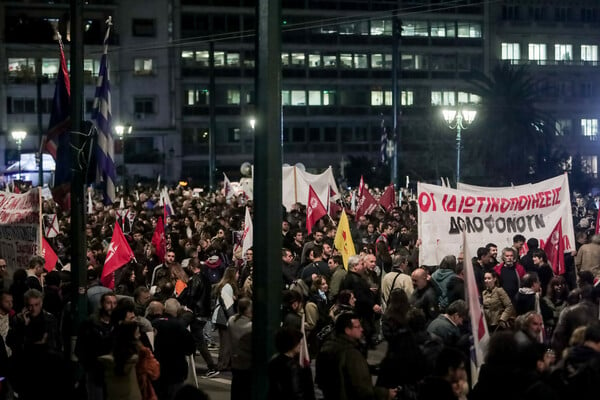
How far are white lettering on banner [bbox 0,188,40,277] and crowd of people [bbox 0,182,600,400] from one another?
440mm

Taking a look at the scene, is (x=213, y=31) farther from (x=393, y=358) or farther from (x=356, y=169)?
(x=393, y=358)

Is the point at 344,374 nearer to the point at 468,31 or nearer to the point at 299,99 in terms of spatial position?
the point at 299,99

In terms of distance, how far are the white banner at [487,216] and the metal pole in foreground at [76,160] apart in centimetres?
567

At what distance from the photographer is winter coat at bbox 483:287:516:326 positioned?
14006 millimetres

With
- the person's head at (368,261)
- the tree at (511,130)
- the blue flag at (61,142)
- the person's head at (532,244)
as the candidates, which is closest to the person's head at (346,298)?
the person's head at (368,261)

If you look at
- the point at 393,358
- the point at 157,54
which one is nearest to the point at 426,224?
the point at 393,358

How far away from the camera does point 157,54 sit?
3290 inches

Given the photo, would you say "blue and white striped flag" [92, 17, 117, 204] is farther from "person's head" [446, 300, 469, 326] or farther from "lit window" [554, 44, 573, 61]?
"lit window" [554, 44, 573, 61]

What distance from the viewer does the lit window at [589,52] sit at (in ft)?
312

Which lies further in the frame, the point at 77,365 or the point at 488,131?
the point at 488,131

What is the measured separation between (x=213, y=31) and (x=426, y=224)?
70.0m

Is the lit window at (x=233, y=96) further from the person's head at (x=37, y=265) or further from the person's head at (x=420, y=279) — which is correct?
the person's head at (x=420, y=279)

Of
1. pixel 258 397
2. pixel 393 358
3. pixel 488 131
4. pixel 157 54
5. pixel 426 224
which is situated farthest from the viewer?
pixel 157 54

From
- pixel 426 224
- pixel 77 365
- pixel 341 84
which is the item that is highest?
pixel 341 84
